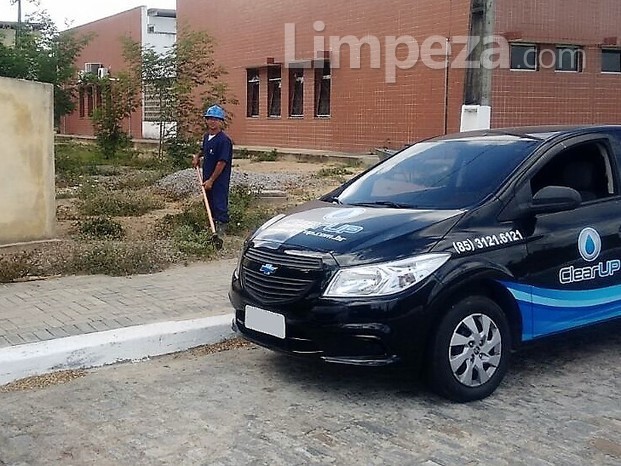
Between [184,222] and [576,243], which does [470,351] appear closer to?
[576,243]

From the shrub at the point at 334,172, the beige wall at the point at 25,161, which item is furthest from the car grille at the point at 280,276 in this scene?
the shrub at the point at 334,172

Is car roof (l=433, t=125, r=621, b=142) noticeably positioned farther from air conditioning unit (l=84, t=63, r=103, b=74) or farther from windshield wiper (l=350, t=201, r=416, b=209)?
air conditioning unit (l=84, t=63, r=103, b=74)

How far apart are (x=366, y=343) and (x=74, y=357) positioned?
2.21m

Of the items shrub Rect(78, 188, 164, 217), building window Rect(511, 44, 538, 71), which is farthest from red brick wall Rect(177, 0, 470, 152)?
shrub Rect(78, 188, 164, 217)

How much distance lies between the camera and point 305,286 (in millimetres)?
5098

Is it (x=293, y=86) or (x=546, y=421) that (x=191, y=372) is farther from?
(x=293, y=86)

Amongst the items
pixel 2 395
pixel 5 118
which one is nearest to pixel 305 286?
pixel 2 395

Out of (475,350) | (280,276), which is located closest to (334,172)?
(280,276)

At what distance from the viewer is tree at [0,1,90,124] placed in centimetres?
2017

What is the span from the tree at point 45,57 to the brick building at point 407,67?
22.6ft

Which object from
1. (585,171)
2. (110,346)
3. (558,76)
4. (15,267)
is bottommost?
(110,346)

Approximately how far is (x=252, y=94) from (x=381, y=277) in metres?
25.9

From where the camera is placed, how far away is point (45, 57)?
69.8 ft

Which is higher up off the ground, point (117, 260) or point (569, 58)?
point (569, 58)
